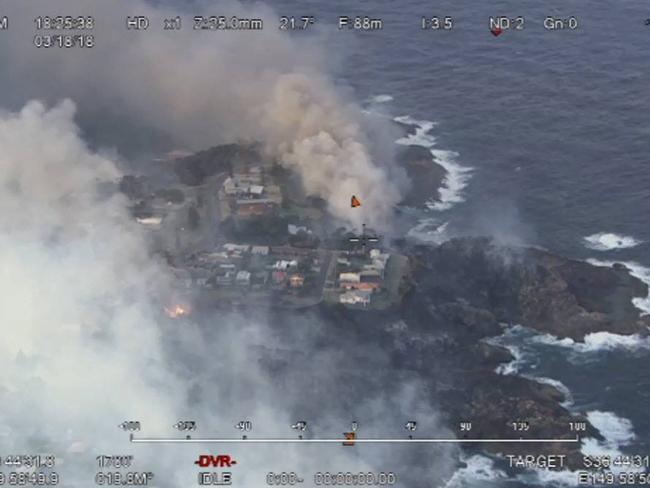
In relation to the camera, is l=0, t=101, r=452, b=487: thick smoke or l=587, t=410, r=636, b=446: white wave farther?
l=587, t=410, r=636, b=446: white wave

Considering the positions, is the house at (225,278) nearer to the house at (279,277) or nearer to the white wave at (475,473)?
the house at (279,277)

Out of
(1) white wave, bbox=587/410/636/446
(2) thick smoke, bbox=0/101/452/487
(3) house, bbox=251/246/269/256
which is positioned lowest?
(1) white wave, bbox=587/410/636/446

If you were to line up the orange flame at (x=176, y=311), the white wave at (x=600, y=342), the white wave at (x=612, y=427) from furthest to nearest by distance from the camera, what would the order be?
the white wave at (x=600, y=342), the orange flame at (x=176, y=311), the white wave at (x=612, y=427)

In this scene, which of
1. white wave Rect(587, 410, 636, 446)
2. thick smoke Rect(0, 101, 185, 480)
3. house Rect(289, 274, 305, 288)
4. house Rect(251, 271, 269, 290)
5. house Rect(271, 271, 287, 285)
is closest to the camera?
thick smoke Rect(0, 101, 185, 480)

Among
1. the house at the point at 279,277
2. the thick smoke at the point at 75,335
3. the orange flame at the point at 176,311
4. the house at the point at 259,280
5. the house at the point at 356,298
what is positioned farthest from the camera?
the house at the point at 279,277

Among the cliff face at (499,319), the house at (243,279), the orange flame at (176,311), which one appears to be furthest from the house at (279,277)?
the cliff face at (499,319)

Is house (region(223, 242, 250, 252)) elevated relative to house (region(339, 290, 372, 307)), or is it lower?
elevated

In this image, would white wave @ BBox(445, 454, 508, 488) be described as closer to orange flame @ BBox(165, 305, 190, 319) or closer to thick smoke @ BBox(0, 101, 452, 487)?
thick smoke @ BBox(0, 101, 452, 487)

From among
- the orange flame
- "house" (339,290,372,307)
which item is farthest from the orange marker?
the orange flame

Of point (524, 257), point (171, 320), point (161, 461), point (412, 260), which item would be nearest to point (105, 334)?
point (171, 320)
